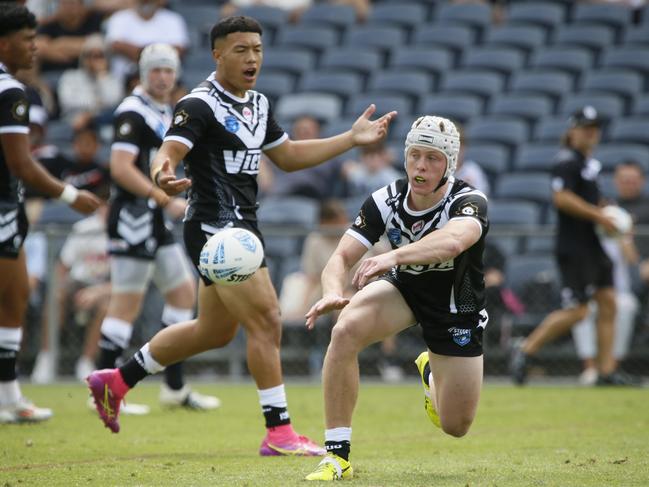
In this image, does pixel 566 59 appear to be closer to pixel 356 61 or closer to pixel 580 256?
pixel 356 61

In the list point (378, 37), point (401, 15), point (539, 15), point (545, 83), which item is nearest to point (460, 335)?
point (545, 83)

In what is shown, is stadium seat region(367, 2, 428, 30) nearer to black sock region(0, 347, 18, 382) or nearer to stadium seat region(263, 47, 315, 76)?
stadium seat region(263, 47, 315, 76)

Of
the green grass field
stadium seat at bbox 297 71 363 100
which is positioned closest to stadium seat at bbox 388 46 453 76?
stadium seat at bbox 297 71 363 100

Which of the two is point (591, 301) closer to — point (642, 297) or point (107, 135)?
point (642, 297)

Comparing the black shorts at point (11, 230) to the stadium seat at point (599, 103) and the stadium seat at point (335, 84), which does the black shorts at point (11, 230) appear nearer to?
the stadium seat at point (599, 103)

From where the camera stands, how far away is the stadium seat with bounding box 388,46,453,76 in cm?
1739

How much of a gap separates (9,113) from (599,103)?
10156 mm

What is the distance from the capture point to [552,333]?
11.6 m

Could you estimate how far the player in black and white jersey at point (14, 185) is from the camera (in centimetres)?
759

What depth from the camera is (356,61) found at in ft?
58.7

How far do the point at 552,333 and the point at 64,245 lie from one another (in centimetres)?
575

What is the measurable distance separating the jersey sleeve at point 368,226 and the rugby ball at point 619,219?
6.40 meters

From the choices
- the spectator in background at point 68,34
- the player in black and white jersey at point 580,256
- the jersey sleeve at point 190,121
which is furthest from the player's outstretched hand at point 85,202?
the spectator in background at point 68,34

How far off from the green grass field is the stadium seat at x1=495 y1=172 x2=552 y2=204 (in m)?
4.03
